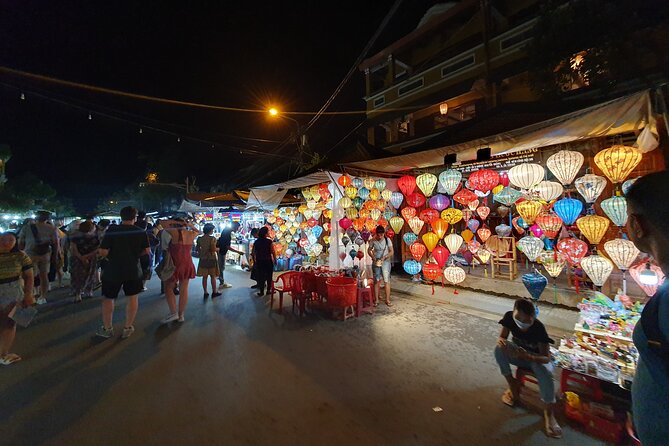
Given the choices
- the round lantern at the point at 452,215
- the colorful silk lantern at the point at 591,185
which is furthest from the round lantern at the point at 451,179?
the colorful silk lantern at the point at 591,185

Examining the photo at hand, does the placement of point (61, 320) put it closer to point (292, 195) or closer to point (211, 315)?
point (211, 315)

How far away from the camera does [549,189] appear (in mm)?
4242

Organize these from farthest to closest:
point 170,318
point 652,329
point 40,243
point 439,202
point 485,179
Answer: point 40,243
point 439,202
point 170,318
point 485,179
point 652,329

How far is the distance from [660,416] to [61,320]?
771 centimetres

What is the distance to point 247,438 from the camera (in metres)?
2.42

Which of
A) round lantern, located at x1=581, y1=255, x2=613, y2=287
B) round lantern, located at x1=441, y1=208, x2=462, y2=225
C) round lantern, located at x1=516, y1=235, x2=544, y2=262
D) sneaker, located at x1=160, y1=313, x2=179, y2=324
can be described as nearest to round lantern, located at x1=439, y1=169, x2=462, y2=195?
round lantern, located at x1=441, y1=208, x2=462, y2=225

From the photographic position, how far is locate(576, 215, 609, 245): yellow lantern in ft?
12.3

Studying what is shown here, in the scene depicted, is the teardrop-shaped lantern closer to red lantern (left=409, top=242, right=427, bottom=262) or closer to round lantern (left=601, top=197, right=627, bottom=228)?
round lantern (left=601, top=197, right=627, bottom=228)

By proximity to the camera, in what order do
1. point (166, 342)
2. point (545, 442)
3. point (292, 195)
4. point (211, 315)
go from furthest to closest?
point (292, 195), point (211, 315), point (166, 342), point (545, 442)

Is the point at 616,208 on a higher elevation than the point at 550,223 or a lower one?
higher

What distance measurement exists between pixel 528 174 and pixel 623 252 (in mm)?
1582

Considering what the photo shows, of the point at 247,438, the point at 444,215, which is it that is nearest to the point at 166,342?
the point at 247,438

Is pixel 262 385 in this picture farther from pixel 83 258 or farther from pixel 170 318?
Answer: pixel 83 258

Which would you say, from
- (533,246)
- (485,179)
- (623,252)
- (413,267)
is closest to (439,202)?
(485,179)
